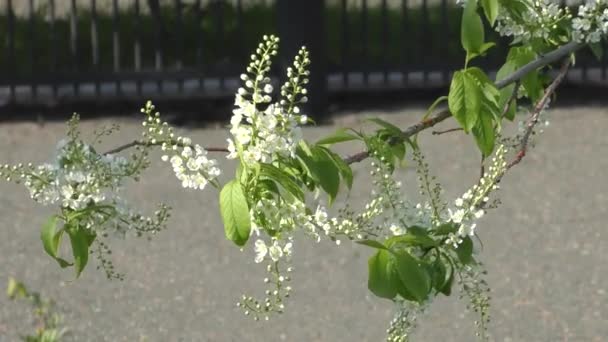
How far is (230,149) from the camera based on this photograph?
2.42m

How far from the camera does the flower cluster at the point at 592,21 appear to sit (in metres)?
2.93

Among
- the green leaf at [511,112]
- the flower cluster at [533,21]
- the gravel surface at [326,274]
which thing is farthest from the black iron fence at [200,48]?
the flower cluster at [533,21]

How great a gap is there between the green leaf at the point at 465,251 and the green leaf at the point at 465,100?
0.75 feet

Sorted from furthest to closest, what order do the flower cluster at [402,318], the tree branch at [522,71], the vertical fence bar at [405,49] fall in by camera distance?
1. the vertical fence bar at [405,49]
2. the tree branch at [522,71]
3. the flower cluster at [402,318]

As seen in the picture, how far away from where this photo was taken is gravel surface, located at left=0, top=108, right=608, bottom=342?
5797 millimetres

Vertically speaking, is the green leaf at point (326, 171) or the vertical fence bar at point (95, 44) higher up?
the green leaf at point (326, 171)

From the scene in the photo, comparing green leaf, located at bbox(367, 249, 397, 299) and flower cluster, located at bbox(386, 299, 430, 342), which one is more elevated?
green leaf, located at bbox(367, 249, 397, 299)

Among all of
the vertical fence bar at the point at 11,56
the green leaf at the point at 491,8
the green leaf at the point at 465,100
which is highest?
the green leaf at the point at 491,8

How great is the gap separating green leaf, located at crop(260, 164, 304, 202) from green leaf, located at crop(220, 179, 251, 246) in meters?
0.05

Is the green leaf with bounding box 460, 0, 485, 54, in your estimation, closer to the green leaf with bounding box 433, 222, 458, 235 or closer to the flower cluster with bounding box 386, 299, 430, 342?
the green leaf with bounding box 433, 222, 458, 235

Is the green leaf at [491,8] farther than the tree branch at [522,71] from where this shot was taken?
No

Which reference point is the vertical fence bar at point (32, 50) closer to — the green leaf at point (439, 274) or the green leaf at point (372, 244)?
the green leaf at point (439, 274)

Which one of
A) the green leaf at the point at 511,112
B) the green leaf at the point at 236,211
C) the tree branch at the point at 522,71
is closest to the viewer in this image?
the green leaf at the point at 236,211

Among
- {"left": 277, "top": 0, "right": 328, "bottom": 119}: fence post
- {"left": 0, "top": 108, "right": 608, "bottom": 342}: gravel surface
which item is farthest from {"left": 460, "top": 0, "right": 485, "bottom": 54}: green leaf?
{"left": 277, "top": 0, "right": 328, "bottom": 119}: fence post
